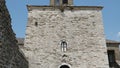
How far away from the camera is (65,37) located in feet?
45.0

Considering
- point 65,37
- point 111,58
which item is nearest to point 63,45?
point 65,37

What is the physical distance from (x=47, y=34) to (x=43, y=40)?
56cm

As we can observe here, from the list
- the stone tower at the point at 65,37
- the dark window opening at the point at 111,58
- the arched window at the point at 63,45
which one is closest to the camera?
the stone tower at the point at 65,37

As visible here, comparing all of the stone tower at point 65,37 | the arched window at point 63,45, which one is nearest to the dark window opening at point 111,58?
the stone tower at point 65,37

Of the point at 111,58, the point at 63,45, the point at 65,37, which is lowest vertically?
the point at 111,58

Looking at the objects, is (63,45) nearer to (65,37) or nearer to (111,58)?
(65,37)

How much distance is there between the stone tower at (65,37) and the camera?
1305 cm

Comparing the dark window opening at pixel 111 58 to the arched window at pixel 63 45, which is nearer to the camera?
the arched window at pixel 63 45

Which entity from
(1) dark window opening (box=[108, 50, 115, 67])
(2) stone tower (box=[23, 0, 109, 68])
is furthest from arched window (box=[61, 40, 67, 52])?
(1) dark window opening (box=[108, 50, 115, 67])

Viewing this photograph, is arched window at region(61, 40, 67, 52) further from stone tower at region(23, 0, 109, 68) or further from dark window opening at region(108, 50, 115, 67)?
dark window opening at region(108, 50, 115, 67)

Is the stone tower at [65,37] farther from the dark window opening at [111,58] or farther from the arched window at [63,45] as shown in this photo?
the dark window opening at [111,58]

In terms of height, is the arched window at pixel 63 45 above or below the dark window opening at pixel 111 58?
above

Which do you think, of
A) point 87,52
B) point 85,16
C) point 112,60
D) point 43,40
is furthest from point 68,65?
point 112,60

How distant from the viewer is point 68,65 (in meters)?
12.9
